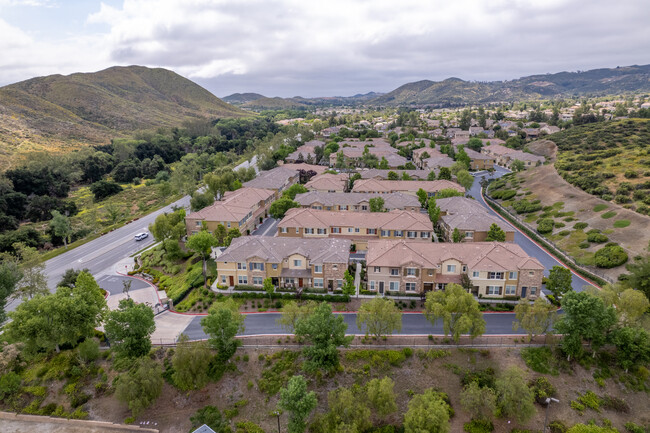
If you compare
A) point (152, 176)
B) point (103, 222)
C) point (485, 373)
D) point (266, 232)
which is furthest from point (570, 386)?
point (152, 176)

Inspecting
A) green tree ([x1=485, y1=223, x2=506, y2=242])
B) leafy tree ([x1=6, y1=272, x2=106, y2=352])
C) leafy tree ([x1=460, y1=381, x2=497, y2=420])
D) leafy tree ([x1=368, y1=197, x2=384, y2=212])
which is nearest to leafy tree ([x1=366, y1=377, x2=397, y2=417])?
leafy tree ([x1=460, y1=381, x2=497, y2=420])

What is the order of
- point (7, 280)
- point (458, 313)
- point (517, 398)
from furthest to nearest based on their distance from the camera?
point (7, 280) < point (458, 313) < point (517, 398)

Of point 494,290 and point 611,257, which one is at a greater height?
point 611,257

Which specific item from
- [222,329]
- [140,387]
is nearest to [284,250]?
[222,329]

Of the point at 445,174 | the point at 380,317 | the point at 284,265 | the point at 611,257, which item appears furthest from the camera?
the point at 445,174

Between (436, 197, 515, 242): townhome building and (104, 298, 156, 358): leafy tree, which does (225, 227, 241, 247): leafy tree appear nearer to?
(104, 298, 156, 358): leafy tree

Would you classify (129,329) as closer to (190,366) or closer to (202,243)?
(190,366)

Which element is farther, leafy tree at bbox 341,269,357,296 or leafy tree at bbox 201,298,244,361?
leafy tree at bbox 341,269,357,296
